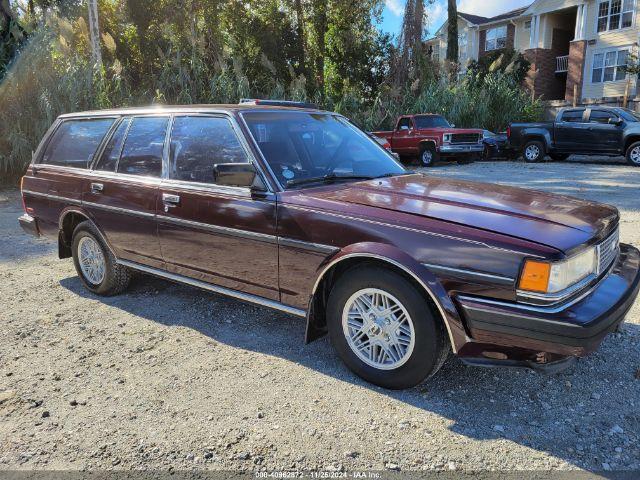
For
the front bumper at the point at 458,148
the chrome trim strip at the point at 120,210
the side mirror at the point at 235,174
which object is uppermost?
the side mirror at the point at 235,174

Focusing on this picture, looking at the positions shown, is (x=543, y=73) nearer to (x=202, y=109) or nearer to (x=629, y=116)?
(x=629, y=116)

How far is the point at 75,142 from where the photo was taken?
16.4 ft

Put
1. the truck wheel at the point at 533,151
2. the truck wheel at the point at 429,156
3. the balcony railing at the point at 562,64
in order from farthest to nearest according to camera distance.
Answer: the balcony railing at the point at 562,64 → the truck wheel at the point at 533,151 → the truck wheel at the point at 429,156

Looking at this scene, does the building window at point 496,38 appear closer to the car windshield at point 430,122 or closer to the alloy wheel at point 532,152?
the alloy wheel at point 532,152

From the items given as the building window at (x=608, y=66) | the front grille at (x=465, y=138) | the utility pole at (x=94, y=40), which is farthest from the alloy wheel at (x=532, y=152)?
the building window at (x=608, y=66)

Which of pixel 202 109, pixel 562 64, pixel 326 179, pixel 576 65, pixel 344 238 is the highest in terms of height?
pixel 562 64

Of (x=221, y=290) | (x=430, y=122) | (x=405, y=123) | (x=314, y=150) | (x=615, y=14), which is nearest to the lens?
(x=221, y=290)

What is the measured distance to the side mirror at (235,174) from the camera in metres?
3.39

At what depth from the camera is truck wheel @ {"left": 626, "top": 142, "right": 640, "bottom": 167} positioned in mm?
16312

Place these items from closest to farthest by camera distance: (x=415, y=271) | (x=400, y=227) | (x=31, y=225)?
(x=415, y=271) < (x=400, y=227) < (x=31, y=225)

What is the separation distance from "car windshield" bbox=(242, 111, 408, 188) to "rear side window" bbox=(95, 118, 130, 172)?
137 centimetres

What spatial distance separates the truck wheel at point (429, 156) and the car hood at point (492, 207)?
14021 millimetres

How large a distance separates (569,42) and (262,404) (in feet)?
121

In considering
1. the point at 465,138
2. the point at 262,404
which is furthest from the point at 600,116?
the point at 262,404
